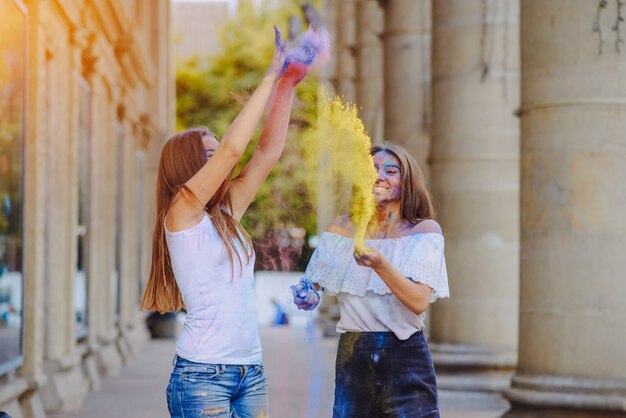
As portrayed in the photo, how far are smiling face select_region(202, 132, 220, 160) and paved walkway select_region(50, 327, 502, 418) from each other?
3960 mm

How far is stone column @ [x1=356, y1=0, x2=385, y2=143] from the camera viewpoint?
2745 centimetres

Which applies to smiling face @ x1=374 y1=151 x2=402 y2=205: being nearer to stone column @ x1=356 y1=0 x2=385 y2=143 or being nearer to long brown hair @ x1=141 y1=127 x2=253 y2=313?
long brown hair @ x1=141 y1=127 x2=253 y2=313

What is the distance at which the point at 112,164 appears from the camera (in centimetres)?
1888

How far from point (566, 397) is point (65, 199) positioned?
273 inches

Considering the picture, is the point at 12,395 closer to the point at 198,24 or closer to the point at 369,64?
the point at 369,64

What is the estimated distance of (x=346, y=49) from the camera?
103 feet

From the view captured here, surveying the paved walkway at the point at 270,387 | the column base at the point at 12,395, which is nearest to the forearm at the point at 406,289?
the paved walkway at the point at 270,387

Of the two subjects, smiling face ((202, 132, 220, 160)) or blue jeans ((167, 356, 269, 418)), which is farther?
smiling face ((202, 132, 220, 160))

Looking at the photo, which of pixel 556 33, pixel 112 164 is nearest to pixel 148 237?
pixel 112 164

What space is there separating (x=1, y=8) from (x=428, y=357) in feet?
19.0

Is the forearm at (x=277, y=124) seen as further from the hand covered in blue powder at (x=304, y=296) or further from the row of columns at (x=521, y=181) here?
the row of columns at (x=521, y=181)

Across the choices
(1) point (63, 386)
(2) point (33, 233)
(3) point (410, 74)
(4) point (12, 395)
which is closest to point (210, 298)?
(4) point (12, 395)

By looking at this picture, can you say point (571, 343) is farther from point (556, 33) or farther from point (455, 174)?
point (455, 174)

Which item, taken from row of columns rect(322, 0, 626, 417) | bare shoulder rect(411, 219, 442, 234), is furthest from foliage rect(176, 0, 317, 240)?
bare shoulder rect(411, 219, 442, 234)
